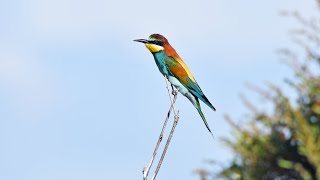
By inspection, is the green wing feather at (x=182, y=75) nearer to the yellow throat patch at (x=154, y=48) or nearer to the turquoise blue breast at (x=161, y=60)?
the turquoise blue breast at (x=161, y=60)

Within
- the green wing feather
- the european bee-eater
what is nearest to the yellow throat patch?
the european bee-eater

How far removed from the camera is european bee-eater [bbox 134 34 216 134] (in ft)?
32.4

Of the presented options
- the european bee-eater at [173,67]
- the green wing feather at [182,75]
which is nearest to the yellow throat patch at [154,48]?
the european bee-eater at [173,67]

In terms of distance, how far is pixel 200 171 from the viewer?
15.7ft

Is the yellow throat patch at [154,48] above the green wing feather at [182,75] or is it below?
above

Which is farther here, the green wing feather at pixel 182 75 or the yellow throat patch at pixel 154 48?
the yellow throat patch at pixel 154 48

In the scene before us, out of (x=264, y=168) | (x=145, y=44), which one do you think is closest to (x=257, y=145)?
(x=264, y=168)

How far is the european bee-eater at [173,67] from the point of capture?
32.4 feet

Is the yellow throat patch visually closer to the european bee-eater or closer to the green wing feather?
the european bee-eater

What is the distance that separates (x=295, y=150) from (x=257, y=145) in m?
0.25

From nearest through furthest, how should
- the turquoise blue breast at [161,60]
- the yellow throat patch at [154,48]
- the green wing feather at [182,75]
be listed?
the green wing feather at [182,75], the yellow throat patch at [154,48], the turquoise blue breast at [161,60]

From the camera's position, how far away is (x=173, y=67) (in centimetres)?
1033

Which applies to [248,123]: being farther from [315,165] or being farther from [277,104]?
[315,165]

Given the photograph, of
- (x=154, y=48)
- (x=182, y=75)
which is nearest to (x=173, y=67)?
(x=182, y=75)
